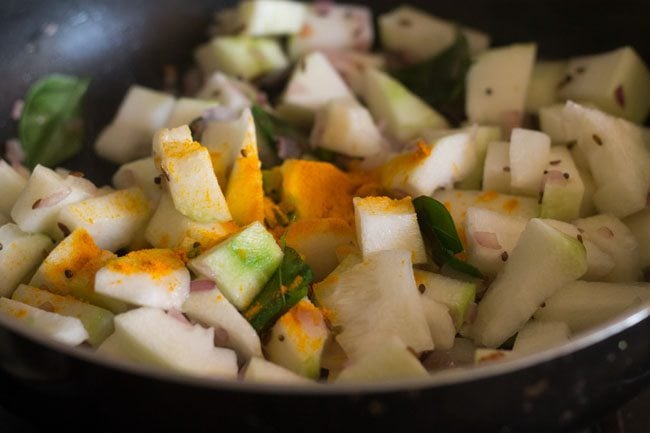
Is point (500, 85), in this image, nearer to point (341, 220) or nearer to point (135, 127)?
point (341, 220)

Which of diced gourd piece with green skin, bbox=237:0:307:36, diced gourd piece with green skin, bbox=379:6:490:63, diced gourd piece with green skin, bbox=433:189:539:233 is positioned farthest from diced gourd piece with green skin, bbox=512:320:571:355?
diced gourd piece with green skin, bbox=237:0:307:36

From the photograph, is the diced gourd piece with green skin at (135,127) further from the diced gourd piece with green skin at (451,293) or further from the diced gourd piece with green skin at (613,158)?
the diced gourd piece with green skin at (613,158)

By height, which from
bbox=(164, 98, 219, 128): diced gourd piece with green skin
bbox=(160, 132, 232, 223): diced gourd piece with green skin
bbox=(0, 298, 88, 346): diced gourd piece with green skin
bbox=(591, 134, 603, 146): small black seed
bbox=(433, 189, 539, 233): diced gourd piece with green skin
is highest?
bbox=(160, 132, 232, 223): diced gourd piece with green skin

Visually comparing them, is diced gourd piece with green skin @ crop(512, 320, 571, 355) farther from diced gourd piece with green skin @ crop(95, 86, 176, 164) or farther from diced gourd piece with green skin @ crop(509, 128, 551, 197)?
diced gourd piece with green skin @ crop(95, 86, 176, 164)

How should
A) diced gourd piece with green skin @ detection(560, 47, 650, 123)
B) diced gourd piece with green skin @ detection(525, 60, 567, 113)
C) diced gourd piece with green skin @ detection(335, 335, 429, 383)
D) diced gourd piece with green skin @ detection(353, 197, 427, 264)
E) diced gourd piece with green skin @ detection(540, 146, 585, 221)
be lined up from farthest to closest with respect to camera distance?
1. diced gourd piece with green skin @ detection(525, 60, 567, 113)
2. diced gourd piece with green skin @ detection(560, 47, 650, 123)
3. diced gourd piece with green skin @ detection(540, 146, 585, 221)
4. diced gourd piece with green skin @ detection(353, 197, 427, 264)
5. diced gourd piece with green skin @ detection(335, 335, 429, 383)

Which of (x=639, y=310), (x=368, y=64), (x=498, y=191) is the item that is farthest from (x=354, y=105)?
(x=639, y=310)

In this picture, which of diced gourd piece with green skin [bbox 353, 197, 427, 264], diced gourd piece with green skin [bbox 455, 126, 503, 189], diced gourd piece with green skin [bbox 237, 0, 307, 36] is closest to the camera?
diced gourd piece with green skin [bbox 353, 197, 427, 264]

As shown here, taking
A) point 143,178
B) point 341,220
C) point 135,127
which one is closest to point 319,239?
point 341,220
